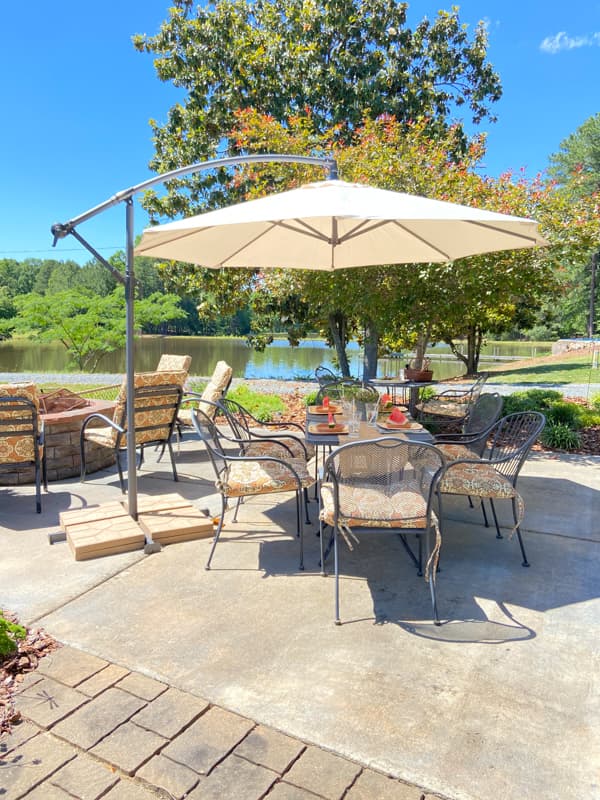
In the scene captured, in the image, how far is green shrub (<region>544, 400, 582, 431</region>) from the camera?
652 centimetres

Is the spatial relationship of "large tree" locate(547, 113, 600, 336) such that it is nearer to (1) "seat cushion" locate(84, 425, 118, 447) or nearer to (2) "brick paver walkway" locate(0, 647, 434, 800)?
(1) "seat cushion" locate(84, 425, 118, 447)

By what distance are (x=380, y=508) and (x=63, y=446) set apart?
3445 millimetres

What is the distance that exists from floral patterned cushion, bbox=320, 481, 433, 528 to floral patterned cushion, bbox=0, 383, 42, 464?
2.60 meters

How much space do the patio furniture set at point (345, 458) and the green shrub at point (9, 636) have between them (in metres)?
1.06

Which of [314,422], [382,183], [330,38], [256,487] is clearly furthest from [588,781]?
[330,38]

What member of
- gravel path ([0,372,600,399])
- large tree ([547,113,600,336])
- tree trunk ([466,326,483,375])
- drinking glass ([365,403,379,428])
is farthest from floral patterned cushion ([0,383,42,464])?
large tree ([547,113,600,336])

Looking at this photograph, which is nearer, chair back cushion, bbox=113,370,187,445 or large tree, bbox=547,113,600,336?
chair back cushion, bbox=113,370,187,445

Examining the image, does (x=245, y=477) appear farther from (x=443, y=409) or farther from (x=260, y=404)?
(x=260, y=404)

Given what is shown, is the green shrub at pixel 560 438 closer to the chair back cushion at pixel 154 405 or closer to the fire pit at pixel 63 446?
the chair back cushion at pixel 154 405

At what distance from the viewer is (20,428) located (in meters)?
4.13

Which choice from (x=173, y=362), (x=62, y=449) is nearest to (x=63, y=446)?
(x=62, y=449)

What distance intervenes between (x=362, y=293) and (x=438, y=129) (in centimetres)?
787

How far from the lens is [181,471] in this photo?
17.2ft

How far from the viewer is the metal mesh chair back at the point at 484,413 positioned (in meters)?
4.19
